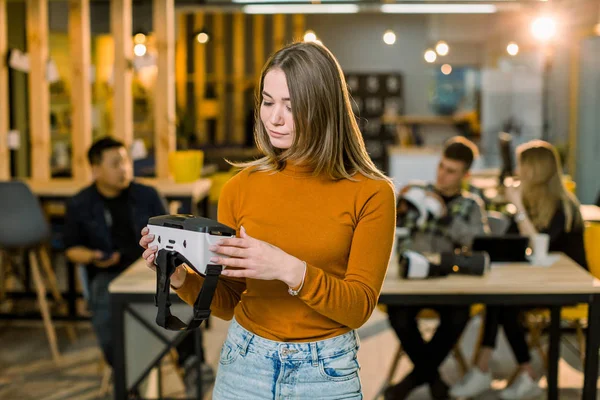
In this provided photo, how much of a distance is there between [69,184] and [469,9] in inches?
122

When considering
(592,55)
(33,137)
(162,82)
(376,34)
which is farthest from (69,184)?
(376,34)

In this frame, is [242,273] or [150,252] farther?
[150,252]

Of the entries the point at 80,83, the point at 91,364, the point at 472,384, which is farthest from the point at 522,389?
the point at 80,83

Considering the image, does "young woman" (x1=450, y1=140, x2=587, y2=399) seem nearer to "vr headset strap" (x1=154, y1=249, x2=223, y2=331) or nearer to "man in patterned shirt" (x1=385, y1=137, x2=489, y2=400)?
"man in patterned shirt" (x1=385, y1=137, x2=489, y2=400)

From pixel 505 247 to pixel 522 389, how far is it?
0.87m

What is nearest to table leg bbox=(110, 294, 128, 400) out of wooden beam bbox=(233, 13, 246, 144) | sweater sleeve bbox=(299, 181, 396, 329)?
sweater sleeve bbox=(299, 181, 396, 329)

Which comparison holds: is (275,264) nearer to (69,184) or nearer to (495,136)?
(69,184)

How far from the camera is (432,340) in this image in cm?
377

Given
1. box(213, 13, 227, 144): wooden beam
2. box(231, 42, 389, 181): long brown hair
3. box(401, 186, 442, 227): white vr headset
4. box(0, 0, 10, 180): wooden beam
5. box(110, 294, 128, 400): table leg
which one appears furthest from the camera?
box(213, 13, 227, 144): wooden beam

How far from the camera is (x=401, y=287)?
119 inches

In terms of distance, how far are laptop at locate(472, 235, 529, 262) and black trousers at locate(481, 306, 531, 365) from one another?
570 millimetres

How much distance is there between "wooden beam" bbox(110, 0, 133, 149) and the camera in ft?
18.6

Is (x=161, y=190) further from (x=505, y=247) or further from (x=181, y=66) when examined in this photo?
(x=181, y=66)

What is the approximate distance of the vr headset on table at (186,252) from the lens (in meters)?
1.42
